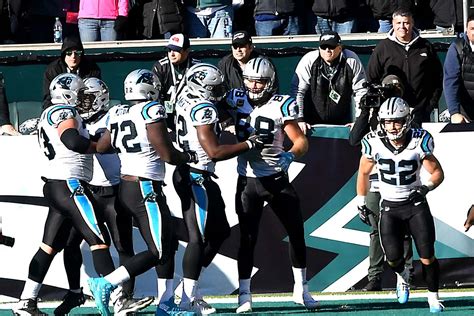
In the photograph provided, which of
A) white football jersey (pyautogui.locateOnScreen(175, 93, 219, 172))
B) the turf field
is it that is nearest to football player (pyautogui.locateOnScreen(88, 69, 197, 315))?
white football jersey (pyautogui.locateOnScreen(175, 93, 219, 172))

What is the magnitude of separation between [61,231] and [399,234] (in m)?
2.65

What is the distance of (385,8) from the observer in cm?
1370

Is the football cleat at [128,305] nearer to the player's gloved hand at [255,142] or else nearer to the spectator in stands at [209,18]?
the player's gloved hand at [255,142]

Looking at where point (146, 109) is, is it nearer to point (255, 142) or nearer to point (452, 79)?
point (255, 142)

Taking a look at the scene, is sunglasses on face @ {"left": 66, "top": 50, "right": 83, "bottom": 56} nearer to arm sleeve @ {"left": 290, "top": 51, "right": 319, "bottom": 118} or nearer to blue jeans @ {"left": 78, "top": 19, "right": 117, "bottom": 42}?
blue jeans @ {"left": 78, "top": 19, "right": 117, "bottom": 42}

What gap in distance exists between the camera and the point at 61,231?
10.8 metres

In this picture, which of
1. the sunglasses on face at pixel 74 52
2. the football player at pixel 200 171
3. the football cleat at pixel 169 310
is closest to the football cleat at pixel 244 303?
the football player at pixel 200 171

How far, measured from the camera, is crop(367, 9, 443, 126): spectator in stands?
1209 cm

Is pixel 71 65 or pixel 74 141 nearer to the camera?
pixel 74 141

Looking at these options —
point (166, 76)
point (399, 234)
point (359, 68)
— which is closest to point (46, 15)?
point (166, 76)

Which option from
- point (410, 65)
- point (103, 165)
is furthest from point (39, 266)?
point (410, 65)

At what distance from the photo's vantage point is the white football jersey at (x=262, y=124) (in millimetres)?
10938

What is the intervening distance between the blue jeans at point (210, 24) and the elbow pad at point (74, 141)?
3.80m

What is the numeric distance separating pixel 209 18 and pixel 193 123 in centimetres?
375
